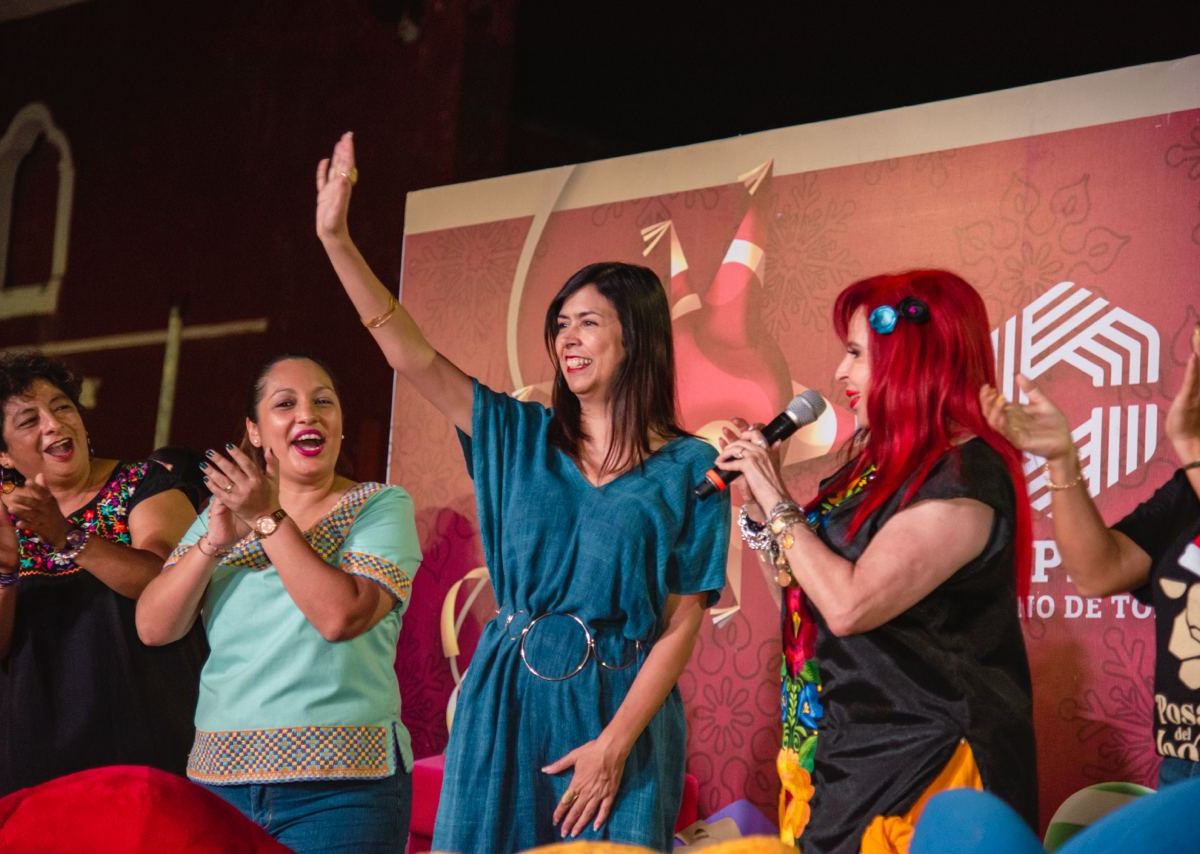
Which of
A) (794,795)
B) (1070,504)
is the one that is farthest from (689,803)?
(1070,504)

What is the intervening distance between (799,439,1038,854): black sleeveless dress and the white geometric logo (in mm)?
1242

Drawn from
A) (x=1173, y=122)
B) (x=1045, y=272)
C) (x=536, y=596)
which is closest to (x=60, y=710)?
(x=536, y=596)

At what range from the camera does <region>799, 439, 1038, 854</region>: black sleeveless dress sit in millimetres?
1727

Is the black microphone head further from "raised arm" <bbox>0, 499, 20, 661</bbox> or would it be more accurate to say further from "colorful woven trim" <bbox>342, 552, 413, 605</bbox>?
"raised arm" <bbox>0, 499, 20, 661</bbox>

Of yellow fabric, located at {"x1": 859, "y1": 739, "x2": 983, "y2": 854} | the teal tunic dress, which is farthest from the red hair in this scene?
the teal tunic dress

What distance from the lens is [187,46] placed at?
5.42 m

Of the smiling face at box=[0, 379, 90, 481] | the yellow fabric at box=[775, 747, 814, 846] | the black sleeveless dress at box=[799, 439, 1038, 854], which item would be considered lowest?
the yellow fabric at box=[775, 747, 814, 846]

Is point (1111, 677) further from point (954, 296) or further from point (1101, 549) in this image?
point (954, 296)

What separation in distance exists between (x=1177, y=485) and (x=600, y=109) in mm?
3224

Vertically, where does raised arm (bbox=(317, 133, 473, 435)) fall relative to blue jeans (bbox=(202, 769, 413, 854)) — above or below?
above

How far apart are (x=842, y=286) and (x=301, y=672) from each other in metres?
1.64

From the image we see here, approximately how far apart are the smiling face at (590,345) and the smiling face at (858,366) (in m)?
0.45

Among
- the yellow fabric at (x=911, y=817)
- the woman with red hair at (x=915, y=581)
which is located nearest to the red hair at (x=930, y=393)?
the woman with red hair at (x=915, y=581)

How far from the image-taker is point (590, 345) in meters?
2.31
